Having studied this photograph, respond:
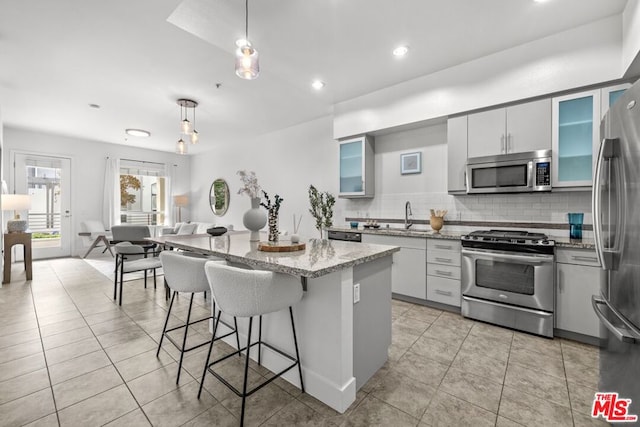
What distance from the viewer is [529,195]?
10.0 feet

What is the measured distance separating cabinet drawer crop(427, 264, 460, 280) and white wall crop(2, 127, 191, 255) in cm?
758

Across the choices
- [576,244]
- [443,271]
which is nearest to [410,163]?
[443,271]

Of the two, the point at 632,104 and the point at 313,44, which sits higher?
the point at 313,44

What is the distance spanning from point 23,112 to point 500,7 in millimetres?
6983

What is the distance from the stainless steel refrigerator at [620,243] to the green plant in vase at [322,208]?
3.24 m

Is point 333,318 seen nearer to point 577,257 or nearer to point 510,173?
point 577,257

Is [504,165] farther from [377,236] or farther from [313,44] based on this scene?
[313,44]

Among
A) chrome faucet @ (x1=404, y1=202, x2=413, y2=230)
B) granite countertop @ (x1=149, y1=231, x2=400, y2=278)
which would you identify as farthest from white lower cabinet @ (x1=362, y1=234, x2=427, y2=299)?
granite countertop @ (x1=149, y1=231, x2=400, y2=278)

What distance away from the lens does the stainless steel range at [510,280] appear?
2508 mm

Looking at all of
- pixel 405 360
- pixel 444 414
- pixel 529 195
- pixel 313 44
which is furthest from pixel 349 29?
pixel 444 414

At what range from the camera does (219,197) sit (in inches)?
291

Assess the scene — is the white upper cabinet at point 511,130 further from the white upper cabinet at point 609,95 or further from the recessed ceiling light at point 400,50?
the recessed ceiling light at point 400,50

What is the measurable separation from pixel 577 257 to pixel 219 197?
696 centimetres

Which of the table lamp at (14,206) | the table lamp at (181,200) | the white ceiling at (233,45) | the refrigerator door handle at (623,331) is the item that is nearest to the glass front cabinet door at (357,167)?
the white ceiling at (233,45)
